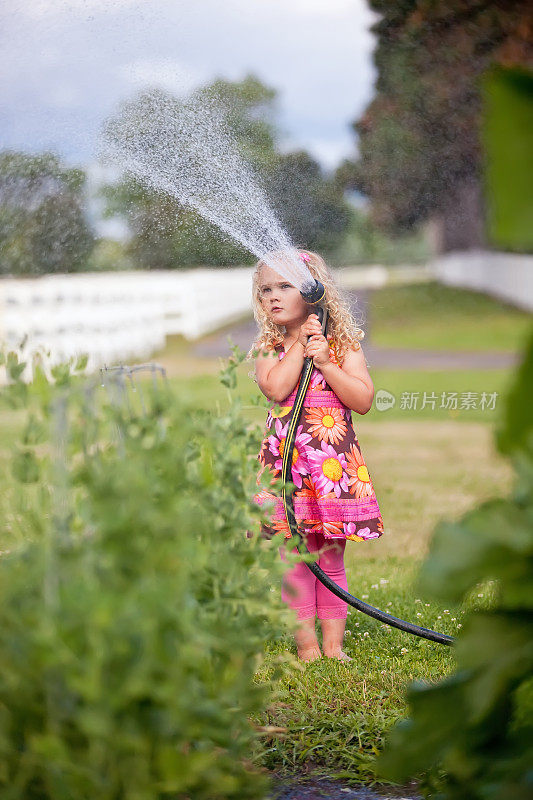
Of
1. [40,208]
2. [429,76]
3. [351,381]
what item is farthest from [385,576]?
[429,76]

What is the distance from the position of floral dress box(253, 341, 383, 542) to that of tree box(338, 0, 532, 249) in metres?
9.24

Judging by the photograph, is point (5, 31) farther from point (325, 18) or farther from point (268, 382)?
point (325, 18)

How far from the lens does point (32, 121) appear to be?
13.9 feet

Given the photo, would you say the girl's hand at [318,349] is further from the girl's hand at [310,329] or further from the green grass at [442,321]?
the green grass at [442,321]

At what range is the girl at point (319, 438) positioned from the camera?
263cm

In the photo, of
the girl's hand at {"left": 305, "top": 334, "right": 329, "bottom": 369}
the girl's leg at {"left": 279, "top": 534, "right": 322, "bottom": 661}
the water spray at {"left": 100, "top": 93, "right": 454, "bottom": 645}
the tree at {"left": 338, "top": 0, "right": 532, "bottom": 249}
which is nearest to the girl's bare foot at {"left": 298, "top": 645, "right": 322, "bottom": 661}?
the girl's leg at {"left": 279, "top": 534, "right": 322, "bottom": 661}

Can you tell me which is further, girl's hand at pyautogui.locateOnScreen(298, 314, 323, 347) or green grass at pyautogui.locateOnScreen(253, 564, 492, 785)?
girl's hand at pyautogui.locateOnScreen(298, 314, 323, 347)

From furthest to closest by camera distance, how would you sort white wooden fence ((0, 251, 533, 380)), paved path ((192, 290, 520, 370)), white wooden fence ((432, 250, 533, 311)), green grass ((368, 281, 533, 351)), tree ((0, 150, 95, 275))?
1. white wooden fence ((432, 250, 533, 311))
2. green grass ((368, 281, 533, 351))
3. white wooden fence ((0, 251, 533, 380))
4. paved path ((192, 290, 520, 370))
5. tree ((0, 150, 95, 275))

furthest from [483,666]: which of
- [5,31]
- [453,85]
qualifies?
[453,85]

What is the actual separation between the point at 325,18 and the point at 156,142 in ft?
24.6

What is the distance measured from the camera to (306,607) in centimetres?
269

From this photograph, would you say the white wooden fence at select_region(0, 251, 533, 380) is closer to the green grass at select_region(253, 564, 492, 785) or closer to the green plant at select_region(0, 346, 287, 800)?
the green grass at select_region(253, 564, 492, 785)

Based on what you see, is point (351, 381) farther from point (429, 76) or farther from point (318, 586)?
point (429, 76)

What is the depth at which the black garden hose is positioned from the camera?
2412mm
